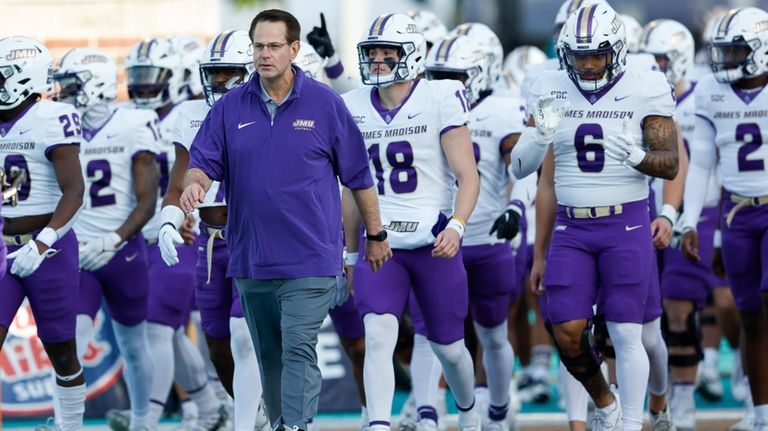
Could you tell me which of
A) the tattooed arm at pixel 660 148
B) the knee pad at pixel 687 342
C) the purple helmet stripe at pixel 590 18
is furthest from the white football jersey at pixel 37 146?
the knee pad at pixel 687 342

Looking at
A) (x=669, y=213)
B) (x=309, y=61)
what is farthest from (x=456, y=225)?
(x=309, y=61)

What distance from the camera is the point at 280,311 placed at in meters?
6.71

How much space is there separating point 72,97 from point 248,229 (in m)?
2.45

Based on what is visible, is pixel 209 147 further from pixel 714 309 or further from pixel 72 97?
pixel 714 309

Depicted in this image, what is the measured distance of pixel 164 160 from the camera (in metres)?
9.10

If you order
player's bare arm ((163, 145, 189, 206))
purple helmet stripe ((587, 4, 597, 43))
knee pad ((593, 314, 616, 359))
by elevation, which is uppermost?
purple helmet stripe ((587, 4, 597, 43))

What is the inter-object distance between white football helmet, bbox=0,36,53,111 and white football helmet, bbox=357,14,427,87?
4.89ft

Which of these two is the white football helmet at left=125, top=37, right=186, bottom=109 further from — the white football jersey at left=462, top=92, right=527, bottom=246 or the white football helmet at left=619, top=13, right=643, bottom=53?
the white football helmet at left=619, top=13, right=643, bottom=53

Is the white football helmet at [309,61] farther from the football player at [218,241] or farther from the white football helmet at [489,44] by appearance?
the white football helmet at [489,44]

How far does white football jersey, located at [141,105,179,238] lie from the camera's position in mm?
9008

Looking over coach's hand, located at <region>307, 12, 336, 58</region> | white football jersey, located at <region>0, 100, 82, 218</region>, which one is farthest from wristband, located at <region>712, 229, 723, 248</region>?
white football jersey, located at <region>0, 100, 82, 218</region>

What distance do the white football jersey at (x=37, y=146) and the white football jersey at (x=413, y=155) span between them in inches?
53.5

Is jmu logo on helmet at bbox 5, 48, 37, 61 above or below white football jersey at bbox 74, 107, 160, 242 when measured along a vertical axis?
above

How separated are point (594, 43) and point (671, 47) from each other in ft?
8.13
